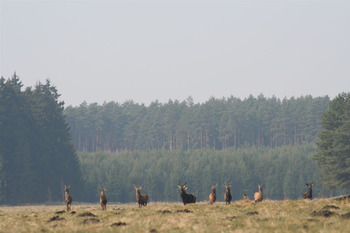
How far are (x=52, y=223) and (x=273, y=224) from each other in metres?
8.53

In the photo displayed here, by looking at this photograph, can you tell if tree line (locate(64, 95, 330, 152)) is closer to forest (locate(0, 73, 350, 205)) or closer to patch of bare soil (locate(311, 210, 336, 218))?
forest (locate(0, 73, 350, 205))

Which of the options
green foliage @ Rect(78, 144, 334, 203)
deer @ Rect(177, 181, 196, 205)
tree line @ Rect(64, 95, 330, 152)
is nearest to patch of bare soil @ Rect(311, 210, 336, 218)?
deer @ Rect(177, 181, 196, 205)

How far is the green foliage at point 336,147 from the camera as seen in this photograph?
83750 millimetres

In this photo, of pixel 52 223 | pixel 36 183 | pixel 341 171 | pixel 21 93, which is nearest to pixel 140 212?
pixel 52 223

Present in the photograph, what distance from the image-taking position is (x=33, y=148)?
97.6m

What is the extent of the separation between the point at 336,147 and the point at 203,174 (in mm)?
38253

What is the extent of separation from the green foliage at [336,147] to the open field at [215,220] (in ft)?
191

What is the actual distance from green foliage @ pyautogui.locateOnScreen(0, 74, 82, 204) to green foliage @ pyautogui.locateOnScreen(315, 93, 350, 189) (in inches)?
1517

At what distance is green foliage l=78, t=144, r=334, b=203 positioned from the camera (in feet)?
375

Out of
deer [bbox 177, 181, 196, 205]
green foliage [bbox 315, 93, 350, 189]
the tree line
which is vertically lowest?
deer [bbox 177, 181, 196, 205]

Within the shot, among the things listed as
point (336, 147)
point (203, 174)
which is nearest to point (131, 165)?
point (203, 174)

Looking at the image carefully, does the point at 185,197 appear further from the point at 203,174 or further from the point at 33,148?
the point at 203,174

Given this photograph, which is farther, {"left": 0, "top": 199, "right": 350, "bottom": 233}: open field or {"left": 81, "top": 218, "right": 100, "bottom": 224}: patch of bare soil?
{"left": 81, "top": 218, "right": 100, "bottom": 224}: patch of bare soil

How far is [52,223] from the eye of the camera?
77.0 ft
